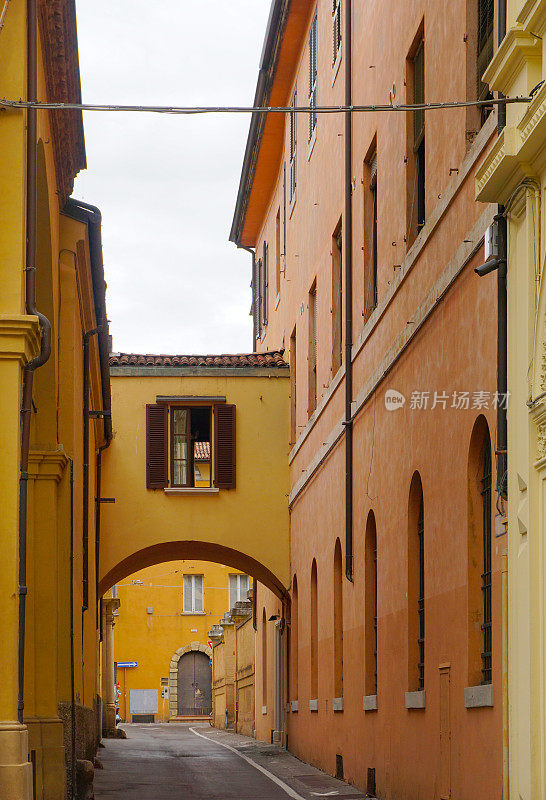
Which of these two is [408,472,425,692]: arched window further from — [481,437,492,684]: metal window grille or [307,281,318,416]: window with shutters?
[307,281,318,416]: window with shutters

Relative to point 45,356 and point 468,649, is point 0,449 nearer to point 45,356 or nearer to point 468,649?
point 45,356

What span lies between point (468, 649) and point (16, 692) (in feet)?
12.9

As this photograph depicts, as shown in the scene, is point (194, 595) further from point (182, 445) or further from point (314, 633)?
point (314, 633)

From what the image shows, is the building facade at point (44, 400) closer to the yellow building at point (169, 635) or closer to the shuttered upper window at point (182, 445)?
the shuttered upper window at point (182, 445)

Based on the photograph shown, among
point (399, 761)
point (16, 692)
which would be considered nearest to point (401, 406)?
point (399, 761)

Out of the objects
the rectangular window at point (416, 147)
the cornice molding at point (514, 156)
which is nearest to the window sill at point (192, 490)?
the rectangular window at point (416, 147)

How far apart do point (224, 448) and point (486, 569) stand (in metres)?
16.9

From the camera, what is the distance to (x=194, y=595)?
59.3 meters

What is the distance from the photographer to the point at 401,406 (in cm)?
1557

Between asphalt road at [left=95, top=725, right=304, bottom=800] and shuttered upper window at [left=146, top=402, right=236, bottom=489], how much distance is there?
5513mm

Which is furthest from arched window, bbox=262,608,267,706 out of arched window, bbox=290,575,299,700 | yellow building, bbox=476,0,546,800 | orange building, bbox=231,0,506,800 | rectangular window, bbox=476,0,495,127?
yellow building, bbox=476,0,546,800

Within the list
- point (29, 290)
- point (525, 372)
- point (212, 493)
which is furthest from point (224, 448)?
point (525, 372)

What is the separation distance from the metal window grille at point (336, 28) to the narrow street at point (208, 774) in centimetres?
1116

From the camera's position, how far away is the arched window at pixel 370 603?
17953mm
